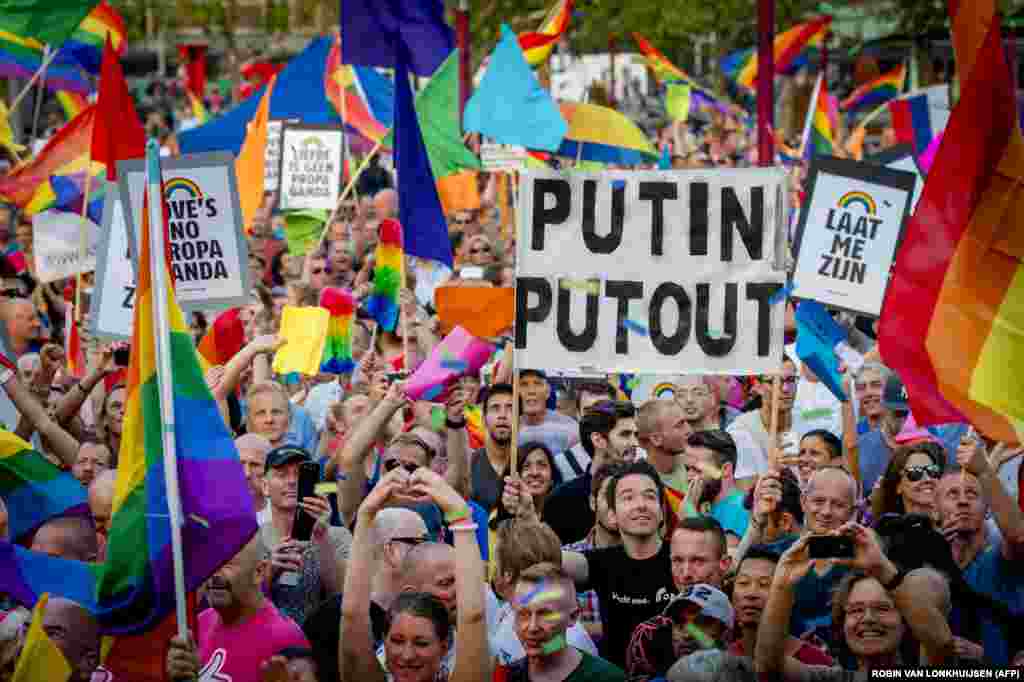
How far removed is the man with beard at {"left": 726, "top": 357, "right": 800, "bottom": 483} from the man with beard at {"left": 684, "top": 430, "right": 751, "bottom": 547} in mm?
350

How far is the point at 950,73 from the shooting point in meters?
36.8

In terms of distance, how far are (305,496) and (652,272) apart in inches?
63.2

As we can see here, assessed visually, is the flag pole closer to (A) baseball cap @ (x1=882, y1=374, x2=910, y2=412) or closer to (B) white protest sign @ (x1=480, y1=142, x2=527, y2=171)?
(A) baseball cap @ (x1=882, y1=374, x2=910, y2=412)

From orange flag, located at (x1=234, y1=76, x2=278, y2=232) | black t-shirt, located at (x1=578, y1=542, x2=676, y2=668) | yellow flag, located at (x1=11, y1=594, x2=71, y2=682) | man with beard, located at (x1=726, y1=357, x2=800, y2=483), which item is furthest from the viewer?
orange flag, located at (x1=234, y1=76, x2=278, y2=232)

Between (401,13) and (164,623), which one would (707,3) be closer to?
(401,13)

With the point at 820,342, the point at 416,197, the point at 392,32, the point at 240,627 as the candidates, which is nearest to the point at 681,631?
the point at 240,627

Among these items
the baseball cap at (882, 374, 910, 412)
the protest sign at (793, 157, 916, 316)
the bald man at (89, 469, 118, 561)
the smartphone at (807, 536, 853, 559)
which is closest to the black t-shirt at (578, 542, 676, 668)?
the smartphone at (807, 536, 853, 559)

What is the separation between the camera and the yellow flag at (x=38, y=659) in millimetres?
6176

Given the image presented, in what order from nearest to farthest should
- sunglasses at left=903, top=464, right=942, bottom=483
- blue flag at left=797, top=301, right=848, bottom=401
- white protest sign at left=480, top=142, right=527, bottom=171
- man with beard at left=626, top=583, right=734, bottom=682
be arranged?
man with beard at left=626, top=583, right=734, bottom=682, sunglasses at left=903, top=464, right=942, bottom=483, blue flag at left=797, top=301, right=848, bottom=401, white protest sign at left=480, top=142, right=527, bottom=171

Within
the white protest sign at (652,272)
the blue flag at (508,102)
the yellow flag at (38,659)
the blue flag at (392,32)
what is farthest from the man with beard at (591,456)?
the blue flag at (392,32)

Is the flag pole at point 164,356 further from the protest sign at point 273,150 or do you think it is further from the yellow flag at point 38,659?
the protest sign at point 273,150

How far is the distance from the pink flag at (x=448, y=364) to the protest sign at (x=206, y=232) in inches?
49.4

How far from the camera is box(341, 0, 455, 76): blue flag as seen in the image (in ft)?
48.4

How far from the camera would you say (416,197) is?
10.9 meters
